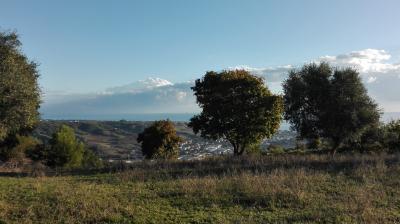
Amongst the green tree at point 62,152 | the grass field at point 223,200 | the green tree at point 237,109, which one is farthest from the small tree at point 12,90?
the green tree at point 62,152

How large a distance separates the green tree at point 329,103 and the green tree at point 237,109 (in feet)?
5.79

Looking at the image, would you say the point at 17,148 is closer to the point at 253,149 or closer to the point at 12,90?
the point at 253,149

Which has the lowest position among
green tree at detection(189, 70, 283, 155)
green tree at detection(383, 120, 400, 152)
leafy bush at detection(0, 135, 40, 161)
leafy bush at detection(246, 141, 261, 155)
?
leafy bush at detection(0, 135, 40, 161)

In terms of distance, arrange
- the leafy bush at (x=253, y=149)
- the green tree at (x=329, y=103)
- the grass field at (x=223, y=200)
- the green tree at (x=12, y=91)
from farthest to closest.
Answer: the leafy bush at (x=253, y=149) → the green tree at (x=329, y=103) → the green tree at (x=12, y=91) → the grass field at (x=223, y=200)

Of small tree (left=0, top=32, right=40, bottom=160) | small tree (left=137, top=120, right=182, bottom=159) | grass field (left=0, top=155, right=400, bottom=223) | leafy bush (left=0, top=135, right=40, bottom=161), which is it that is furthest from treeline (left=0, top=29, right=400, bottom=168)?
small tree (left=137, top=120, right=182, bottom=159)

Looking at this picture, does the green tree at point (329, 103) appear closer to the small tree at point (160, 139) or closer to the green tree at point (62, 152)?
the green tree at point (62, 152)

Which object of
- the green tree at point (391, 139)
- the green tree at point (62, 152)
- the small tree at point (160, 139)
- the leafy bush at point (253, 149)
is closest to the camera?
the leafy bush at point (253, 149)

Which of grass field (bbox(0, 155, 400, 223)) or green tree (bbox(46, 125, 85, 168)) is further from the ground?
grass field (bbox(0, 155, 400, 223))

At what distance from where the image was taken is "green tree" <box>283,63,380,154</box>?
35.4m

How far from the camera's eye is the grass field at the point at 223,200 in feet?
36.9

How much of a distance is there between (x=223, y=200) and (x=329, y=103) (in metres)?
24.4

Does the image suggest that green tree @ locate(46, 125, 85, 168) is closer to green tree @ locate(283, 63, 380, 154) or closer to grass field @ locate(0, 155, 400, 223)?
green tree @ locate(283, 63, 380, 154)

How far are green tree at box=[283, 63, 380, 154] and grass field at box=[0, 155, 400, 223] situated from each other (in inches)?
676

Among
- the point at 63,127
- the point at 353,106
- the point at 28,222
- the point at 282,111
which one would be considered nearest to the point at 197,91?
the point at 282,111
